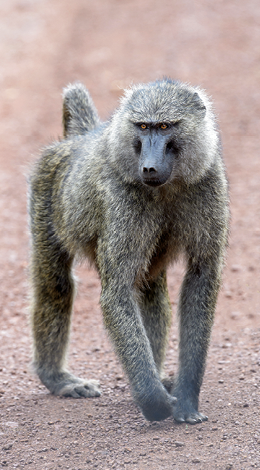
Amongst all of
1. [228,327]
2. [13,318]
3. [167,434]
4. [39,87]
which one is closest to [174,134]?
[167,434]

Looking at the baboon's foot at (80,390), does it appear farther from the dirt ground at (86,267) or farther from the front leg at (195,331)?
the front leg at (195,331)

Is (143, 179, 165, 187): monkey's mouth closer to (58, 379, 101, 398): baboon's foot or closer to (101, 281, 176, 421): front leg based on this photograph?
(101, 281, 176, 421): front leg

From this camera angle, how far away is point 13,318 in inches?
267

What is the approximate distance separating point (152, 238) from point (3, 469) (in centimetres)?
163

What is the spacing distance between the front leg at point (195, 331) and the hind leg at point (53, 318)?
0.99 metres

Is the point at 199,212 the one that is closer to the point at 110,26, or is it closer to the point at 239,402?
the point at 239,402

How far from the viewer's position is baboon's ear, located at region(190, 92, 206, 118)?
12.9 ft

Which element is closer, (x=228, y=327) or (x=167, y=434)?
(x=167, y=434)

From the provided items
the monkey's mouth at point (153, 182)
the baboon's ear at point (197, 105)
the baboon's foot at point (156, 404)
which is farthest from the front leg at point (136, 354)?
the baboon's ear at point (197, 105)

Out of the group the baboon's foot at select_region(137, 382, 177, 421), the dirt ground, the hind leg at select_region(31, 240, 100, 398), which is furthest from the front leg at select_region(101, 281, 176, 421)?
the hind leg at select_region(31, 240, 100, 398)

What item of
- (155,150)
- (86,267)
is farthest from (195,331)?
(86,267)

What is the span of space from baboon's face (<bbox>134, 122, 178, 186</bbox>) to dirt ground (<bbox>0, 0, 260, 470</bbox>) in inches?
61.8

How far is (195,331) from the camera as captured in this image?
420cm

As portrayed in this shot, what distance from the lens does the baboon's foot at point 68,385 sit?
4906 millimetres
